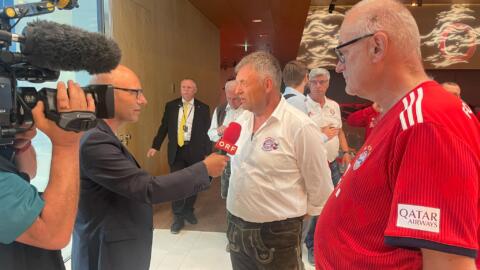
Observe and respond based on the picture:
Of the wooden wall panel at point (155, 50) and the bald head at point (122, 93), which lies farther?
the wooden wall panel at point (155, 50)

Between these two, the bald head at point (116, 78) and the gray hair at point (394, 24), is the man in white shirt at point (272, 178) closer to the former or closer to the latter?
the bald head at point (116, 78)

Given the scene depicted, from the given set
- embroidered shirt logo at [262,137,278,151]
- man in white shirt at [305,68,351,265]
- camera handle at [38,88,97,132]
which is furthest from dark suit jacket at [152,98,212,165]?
camera handle at [38,88,97,132]

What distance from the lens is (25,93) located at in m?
0.82

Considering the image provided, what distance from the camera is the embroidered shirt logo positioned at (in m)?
1.78

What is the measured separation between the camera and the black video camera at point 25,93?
749 mm

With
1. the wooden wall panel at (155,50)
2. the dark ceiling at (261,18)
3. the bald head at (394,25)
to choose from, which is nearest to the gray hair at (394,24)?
the bald head at (394,25)

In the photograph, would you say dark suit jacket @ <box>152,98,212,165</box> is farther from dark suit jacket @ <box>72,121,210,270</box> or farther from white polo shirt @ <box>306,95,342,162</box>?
dark suit jacket @ <box>72,121,210,270</box>

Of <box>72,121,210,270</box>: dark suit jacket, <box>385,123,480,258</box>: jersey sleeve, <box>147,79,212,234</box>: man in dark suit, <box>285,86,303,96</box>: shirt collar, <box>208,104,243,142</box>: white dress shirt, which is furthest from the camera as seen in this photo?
<box>147,79,212,234</box>: man in dark suit

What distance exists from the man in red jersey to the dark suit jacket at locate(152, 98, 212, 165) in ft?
10.8

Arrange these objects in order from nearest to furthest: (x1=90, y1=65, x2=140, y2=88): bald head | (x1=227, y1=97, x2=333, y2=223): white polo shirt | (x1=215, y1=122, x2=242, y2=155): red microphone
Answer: (x1=90, y1=65, x2=140, y2=88): bald head < (x1=215, y1=122, x2=242, y2=155): red microphone < (x1=227, y1=97, x2=333, y2=223): white polo shirt

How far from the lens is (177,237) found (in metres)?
3.76

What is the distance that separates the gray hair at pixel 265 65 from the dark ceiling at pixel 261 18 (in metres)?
4.92

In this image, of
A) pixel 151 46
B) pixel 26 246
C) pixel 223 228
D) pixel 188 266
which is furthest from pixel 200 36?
pixel 26 246

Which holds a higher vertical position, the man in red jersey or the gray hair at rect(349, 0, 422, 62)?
the gray hair at rect(349, 0, 422, 62)
